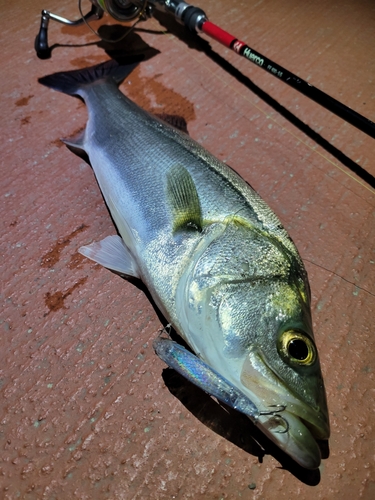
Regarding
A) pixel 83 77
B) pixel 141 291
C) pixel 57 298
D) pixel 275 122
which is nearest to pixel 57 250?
pixel 57 298

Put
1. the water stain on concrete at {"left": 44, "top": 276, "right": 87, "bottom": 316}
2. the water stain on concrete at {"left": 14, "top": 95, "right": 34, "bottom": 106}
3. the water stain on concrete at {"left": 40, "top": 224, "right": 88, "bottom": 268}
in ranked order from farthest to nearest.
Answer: the water stain on concrete at {"left": 14, "top": 95, "right": 34, "bottom": 106} < the water stain on concrete at {"left": 40, "top": 224, "right": 88, "bottom": 268} < the water stain on concrete at {"left": 44, "top": 276, "right": 87, "bottom": 316}

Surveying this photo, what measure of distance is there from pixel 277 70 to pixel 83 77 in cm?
115

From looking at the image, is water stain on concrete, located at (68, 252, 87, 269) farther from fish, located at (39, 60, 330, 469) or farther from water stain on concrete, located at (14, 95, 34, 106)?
water stain on concrete, located at (14, 95, 34, 106)

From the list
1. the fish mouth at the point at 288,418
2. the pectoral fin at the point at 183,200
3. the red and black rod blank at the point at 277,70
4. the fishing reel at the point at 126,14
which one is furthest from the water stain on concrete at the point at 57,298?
the fishing reel at the point at 126,14

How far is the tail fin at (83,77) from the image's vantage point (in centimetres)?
227

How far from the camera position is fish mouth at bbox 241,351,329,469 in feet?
3.59

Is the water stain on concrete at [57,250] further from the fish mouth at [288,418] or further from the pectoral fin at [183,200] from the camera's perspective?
the fish mouth at [288,418]

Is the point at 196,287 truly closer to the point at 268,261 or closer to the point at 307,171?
the point at 268,261

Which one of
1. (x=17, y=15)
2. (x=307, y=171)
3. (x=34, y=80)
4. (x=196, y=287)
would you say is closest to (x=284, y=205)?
(x=307, y=171)

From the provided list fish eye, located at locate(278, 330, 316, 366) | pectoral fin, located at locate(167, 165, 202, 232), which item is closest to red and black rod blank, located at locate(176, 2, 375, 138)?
pectoral fin, located at locate(167, 165, 202, 232)

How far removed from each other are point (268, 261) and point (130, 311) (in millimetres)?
631

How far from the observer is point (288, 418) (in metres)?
1.10

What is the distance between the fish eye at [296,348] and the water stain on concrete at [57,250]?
1.06 m

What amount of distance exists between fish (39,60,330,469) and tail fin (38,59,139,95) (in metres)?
0.42
